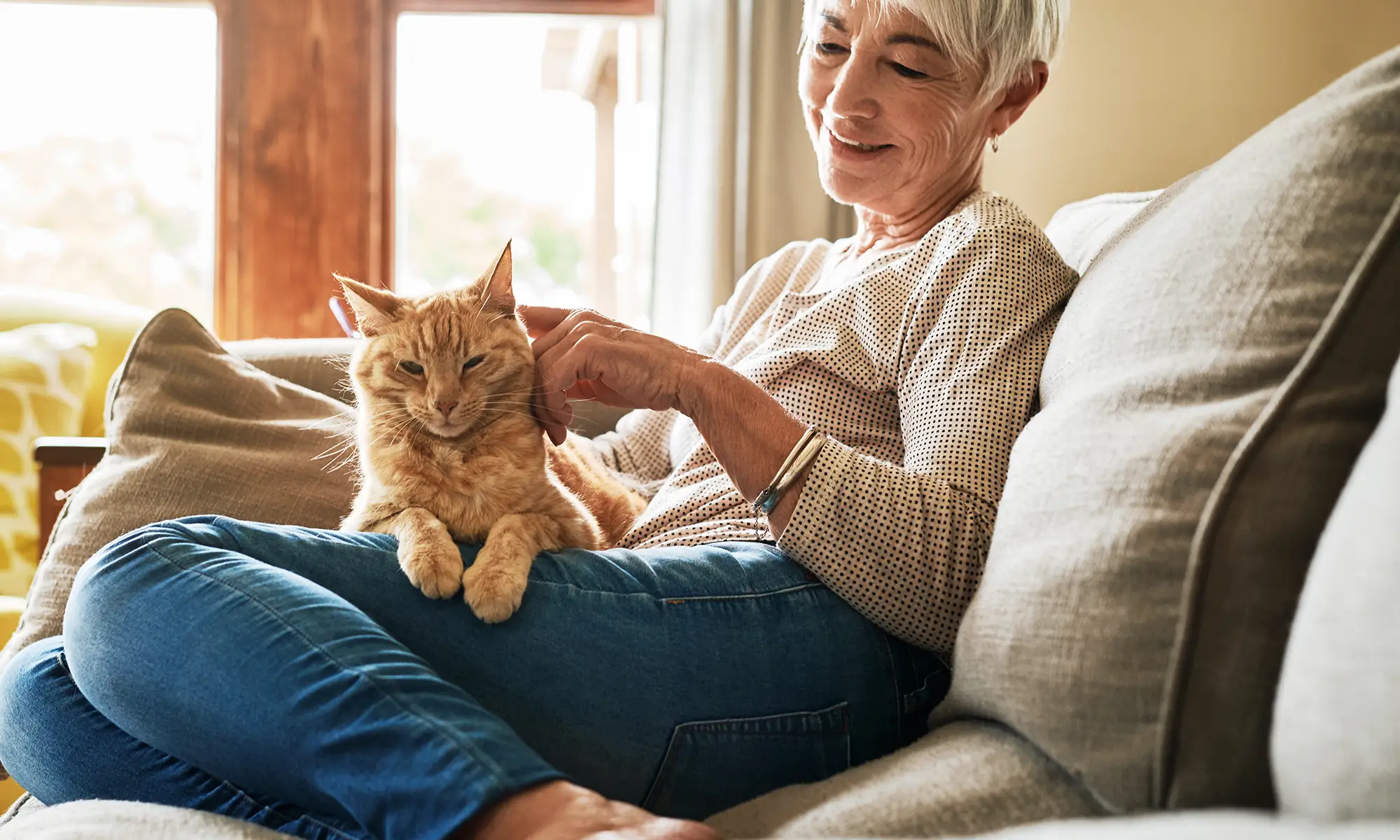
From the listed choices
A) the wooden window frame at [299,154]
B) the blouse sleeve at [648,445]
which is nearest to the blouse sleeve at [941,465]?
the blouse sleeve at [648,445]

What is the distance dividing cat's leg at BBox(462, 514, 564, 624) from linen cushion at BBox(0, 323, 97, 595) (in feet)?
4.66

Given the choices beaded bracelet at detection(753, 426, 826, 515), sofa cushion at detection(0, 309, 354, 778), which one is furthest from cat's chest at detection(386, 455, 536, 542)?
sofa cushion at detection(0, 309, 354, 778)

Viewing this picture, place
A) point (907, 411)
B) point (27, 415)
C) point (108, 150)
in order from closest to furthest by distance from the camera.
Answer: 1. point (907, 411)
2. point (27, 415)
3. point (108, 150)

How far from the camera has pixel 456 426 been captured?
4.15ft

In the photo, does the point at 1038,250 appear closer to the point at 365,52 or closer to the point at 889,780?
the point at 889,780

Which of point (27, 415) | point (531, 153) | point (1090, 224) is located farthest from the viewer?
point (531, 153)

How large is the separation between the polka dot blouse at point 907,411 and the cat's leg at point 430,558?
0.32 meters

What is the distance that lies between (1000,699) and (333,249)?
2.73 m

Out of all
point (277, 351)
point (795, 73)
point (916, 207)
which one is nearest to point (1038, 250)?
point (916, 207)

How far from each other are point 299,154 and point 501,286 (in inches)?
81.1

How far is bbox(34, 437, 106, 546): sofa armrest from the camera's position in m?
1.74

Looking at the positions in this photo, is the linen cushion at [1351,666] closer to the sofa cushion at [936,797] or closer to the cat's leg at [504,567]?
the sofa cushion at [936,797]

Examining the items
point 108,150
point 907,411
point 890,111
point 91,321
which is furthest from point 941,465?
point 108,150

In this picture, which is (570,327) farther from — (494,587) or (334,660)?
(334,660)
